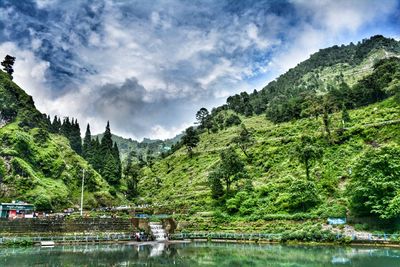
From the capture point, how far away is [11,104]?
92812 millimetres

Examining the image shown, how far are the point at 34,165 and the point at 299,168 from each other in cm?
6074

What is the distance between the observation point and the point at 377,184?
43.3m

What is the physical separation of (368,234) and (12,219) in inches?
1897

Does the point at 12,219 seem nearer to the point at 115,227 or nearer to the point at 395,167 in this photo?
the point at 115,227

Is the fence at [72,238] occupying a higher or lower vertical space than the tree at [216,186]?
lower

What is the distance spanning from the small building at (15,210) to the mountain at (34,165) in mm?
6650

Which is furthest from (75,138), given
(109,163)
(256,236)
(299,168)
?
(256,236)

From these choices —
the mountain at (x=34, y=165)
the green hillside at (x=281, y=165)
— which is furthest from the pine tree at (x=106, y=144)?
the green hillside at (x=281, y=165)

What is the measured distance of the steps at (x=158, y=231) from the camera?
58.4 m

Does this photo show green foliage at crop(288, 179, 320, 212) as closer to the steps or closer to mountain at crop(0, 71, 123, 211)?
the steps

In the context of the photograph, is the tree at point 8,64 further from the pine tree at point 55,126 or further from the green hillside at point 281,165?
the green hillside at point 281,165

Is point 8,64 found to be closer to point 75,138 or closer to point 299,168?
point 75,138

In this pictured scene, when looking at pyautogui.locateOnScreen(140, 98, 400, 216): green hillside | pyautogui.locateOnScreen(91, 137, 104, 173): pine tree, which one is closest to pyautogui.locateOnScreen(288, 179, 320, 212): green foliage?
pyautogui.locateOnScreen(140, 98, 400, 216): green hillside

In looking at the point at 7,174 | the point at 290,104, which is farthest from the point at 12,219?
the point at 290,104
